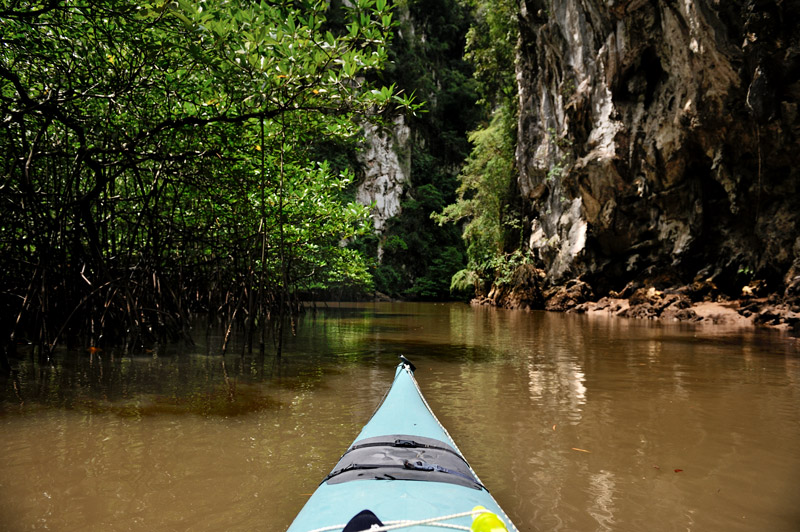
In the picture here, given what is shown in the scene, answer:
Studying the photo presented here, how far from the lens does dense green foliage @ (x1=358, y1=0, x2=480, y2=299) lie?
3052 centimetres

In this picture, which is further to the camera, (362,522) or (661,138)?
(661,138)

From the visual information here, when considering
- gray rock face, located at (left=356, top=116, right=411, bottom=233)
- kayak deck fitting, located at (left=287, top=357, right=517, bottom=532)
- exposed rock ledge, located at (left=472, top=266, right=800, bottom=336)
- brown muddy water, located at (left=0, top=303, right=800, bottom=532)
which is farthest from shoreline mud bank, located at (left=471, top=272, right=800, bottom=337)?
gray rock face, located at (left=356, top=116, right=411, bottom=233)

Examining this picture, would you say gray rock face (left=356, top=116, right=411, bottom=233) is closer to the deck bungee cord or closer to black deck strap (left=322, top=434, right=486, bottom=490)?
black deck strap (left=322, top=434, right=486, bottom=490)

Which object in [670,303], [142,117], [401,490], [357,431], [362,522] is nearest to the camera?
[362,522]

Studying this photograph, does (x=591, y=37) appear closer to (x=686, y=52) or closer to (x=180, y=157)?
(x=686, y=52)

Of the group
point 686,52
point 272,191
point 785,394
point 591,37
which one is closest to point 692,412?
point 785,394

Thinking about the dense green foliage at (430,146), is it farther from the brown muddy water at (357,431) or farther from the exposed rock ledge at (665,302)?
the brown muddy water at (357,431)

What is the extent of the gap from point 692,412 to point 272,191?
20.6 ft

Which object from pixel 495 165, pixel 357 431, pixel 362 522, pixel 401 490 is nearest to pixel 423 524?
pixel 362 522

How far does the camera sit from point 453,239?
107 feet

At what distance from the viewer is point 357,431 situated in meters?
3.06

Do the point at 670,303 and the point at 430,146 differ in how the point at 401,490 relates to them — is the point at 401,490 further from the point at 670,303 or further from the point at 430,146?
the point at 430,146

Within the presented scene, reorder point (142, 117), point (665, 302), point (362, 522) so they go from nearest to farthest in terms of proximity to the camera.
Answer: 1. point (362, 522)
2. point (142, 117)
3. point (665, 302)

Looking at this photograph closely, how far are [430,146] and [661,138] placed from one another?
73.1ft
